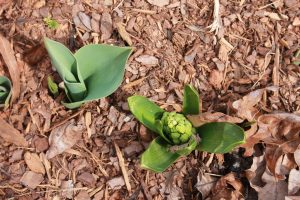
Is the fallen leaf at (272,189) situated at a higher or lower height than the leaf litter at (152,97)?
lower

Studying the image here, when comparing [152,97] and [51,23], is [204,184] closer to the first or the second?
[152,97]

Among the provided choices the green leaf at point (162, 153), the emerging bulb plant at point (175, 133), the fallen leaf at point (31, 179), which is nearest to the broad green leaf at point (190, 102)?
the emerging bulb plant at point (175, 133)

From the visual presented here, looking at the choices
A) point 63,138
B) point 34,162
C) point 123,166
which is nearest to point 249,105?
point 123,166

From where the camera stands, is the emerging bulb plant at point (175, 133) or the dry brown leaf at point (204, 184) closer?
the emerging bulb plant at point (175, 133)

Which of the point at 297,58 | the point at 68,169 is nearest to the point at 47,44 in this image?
the point at 68,169

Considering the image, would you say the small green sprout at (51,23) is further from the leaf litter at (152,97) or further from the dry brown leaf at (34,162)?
the dry brown leaf at (34,162)
